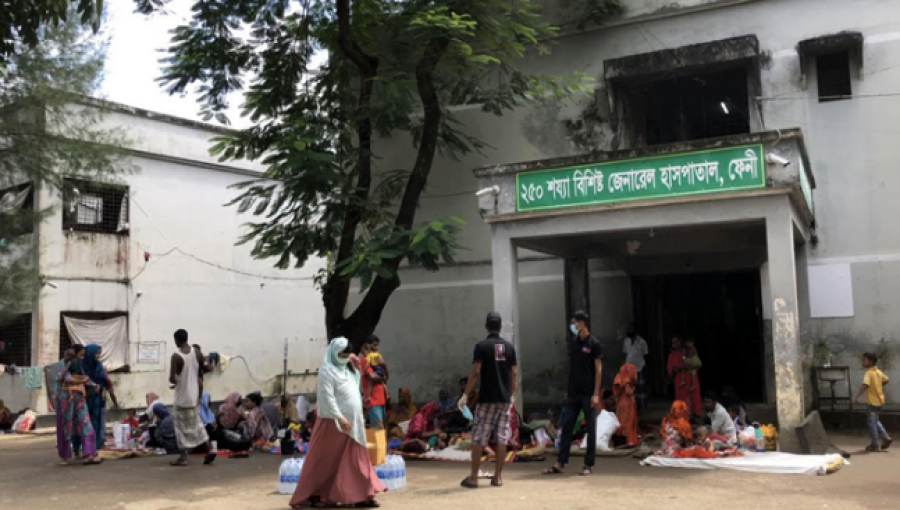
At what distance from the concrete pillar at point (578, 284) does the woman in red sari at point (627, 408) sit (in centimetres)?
273

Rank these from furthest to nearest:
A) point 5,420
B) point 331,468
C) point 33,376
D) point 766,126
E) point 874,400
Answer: point 33,376 → point 5,420 → point 766,126 → point 874,400 → point 331,468

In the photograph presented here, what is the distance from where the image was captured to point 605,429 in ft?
35.0

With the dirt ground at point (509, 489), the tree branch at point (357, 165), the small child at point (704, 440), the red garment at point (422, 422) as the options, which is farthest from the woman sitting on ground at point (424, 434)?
the small child at point (704, 440)

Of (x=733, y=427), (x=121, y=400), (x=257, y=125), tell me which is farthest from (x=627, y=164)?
(x=121, y=400)

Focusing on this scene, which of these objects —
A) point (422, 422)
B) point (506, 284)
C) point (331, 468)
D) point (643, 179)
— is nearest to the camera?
point (331, 468)

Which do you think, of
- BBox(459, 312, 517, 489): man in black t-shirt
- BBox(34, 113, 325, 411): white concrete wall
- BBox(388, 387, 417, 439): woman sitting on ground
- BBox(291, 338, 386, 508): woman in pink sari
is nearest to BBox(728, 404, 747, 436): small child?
BBox(459, 312, 517, 489): man in black t-shirt

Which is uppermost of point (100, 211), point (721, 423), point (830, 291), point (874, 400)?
point (100, 211)

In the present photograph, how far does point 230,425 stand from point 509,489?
A: 5485mm

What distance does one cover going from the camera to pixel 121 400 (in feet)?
67.1

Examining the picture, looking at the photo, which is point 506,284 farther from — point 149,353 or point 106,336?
point 149,353

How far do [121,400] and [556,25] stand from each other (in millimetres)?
14061

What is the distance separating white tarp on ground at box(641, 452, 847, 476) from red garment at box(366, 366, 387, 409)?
343 cm

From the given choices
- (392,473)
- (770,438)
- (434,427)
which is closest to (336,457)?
(392,473)

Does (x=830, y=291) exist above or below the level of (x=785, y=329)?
above
